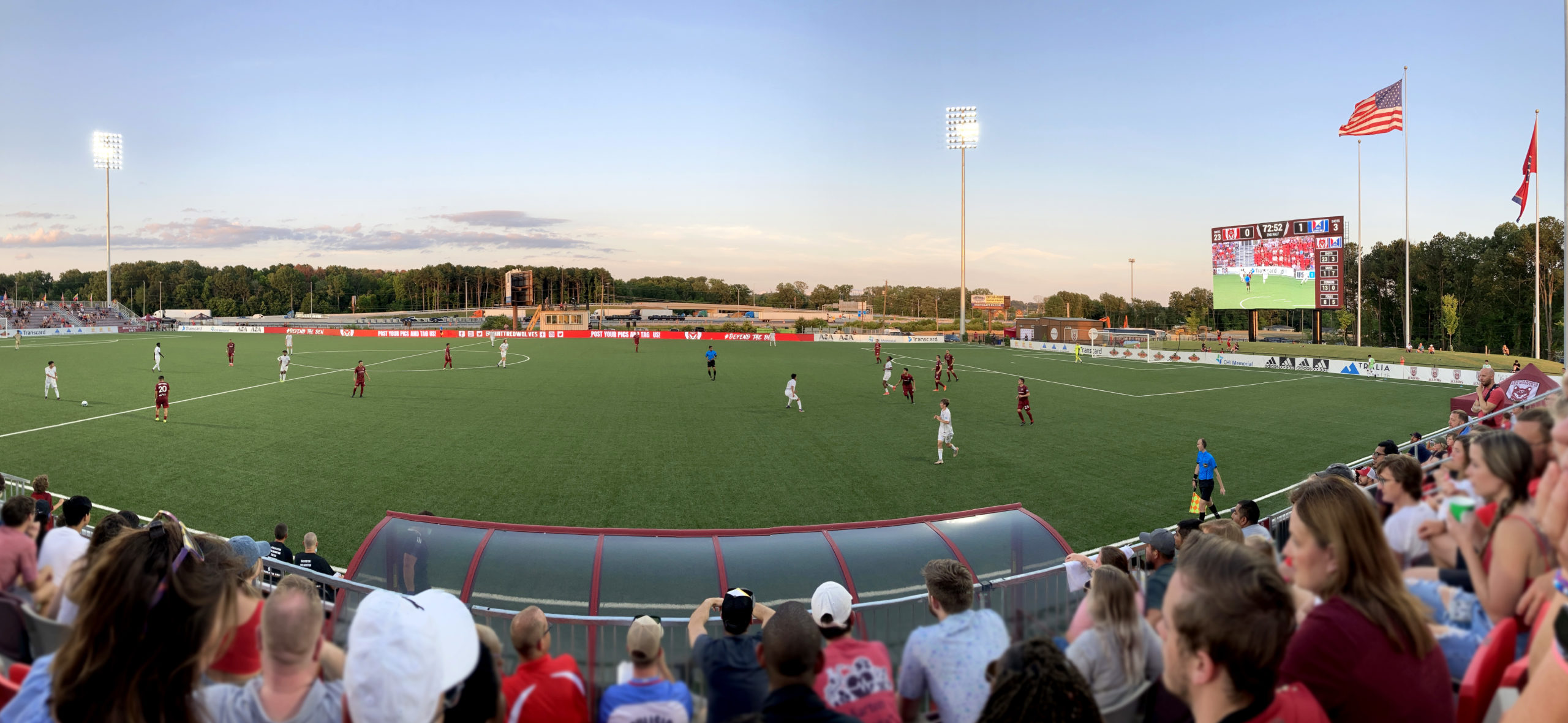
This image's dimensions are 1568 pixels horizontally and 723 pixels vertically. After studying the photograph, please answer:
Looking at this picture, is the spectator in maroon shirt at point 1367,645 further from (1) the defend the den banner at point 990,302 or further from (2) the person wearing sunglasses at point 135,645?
(1) the defend the den banner at point 990,302

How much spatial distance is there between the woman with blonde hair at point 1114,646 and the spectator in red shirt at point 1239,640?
2.46ft

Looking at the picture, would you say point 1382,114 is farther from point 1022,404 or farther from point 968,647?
point 968,647

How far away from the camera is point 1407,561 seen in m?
4.55

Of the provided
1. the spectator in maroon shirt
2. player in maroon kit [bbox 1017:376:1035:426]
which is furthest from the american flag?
the spectator in maroon shirt

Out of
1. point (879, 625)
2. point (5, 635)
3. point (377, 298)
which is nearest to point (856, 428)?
point (879, 625)

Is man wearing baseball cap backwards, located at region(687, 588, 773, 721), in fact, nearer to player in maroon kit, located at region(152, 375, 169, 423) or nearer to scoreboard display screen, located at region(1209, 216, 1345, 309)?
player in maroon kit, located at region(152, 375, 169, 423)

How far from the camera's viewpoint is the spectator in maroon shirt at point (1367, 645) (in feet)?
7.88

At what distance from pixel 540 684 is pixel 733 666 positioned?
963 mm

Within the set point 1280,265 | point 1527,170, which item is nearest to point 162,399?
point 1527,170

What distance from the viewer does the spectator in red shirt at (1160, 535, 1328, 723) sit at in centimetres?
229

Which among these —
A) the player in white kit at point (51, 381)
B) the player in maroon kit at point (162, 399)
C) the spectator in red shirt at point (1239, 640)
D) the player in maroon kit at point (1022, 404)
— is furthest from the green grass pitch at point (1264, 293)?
the player in white kit at point (51, 381)

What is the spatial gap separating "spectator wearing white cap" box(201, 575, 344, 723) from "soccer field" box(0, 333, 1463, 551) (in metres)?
9.56

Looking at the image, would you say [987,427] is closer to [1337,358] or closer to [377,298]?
[1337,358]

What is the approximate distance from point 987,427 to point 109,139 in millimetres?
98785
